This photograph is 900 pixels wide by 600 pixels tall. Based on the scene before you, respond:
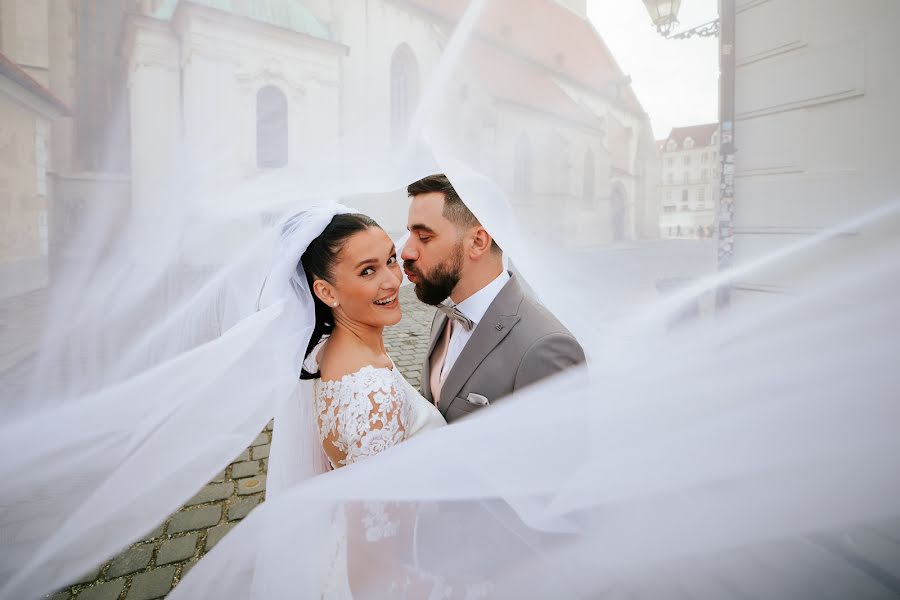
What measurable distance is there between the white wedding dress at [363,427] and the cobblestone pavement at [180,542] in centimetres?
177

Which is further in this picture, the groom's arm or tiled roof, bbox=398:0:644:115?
the groom's arm

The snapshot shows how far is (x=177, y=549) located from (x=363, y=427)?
89.3 inches

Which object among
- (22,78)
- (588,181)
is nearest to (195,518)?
(22,78)

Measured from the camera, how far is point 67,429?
1232mm

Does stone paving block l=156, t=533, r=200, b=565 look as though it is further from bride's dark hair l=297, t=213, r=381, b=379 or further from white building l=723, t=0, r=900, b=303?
white building l=723, t=0, r=900, b=303

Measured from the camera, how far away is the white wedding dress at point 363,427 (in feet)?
4.46

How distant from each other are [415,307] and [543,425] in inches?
391

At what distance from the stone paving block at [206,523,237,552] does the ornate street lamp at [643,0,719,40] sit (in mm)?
3439

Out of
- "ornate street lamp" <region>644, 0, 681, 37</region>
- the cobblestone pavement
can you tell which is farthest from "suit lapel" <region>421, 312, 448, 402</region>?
the cobblestone pavement

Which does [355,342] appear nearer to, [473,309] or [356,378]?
[356,378]

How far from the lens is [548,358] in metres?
1.61

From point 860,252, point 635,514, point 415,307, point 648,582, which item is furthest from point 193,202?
point 415,307

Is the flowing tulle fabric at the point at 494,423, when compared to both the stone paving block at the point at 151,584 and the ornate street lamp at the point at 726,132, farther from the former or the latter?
the stone paving block at the point at 151,584

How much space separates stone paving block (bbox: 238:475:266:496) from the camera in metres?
3.57
